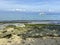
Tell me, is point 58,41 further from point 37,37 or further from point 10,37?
point 10,37

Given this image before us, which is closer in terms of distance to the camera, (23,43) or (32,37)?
(23,43)

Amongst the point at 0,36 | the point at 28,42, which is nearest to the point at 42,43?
the point at 28,42

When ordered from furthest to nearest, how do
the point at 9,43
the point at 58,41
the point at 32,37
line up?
the point at 32,37 → the point at 58,41 → the point at 9,43

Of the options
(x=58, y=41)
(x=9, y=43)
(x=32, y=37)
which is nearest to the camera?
(x=9, y=43)

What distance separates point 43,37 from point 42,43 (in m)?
3.87

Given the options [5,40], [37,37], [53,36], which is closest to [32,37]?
[37,37]

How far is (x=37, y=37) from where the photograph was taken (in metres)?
28.7

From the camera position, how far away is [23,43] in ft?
79.7

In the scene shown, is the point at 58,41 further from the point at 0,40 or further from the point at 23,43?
the point at 0,40

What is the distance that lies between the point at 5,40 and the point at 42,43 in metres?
4.21

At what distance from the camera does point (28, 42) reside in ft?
81.9

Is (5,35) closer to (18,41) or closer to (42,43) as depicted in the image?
(18,41)

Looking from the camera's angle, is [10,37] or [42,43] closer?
[42,43]

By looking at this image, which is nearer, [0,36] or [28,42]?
[28,42]
